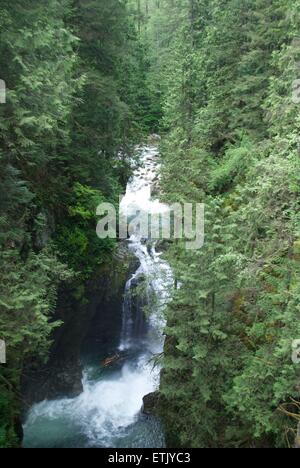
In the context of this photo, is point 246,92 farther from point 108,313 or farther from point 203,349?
point 203,349

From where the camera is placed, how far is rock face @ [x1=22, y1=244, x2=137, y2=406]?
16.5m

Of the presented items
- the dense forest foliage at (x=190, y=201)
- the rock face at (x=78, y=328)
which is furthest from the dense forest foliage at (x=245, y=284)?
the rock face at (x=78, y=328)

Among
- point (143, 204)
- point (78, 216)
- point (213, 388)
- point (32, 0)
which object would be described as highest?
point (143, 204)

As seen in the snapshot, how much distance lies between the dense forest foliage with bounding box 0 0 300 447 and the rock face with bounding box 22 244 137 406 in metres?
0.77

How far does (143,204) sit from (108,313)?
8234 mm

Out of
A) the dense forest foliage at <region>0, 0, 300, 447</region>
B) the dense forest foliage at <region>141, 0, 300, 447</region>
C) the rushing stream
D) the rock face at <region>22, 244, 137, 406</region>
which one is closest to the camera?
the dense forest foliage at <region>141, 0, 300, 447</region>

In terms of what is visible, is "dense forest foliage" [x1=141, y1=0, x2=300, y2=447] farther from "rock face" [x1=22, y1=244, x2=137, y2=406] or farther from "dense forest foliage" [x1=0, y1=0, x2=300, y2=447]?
"rock face" [x1=22, y1=244, x2=137, y2=406]

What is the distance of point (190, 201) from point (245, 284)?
5699mm

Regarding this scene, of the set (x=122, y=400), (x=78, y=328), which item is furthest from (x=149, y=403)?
(x=78, y=328)

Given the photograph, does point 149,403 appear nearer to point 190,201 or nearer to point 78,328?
point 78,328

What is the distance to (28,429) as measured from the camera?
1509 centimetres

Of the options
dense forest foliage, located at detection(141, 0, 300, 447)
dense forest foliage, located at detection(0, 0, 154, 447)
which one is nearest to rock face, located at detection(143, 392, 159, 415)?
dense forest foliage, located at detection(141, 0, 300, 447)

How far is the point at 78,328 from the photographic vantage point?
61.5 feet
